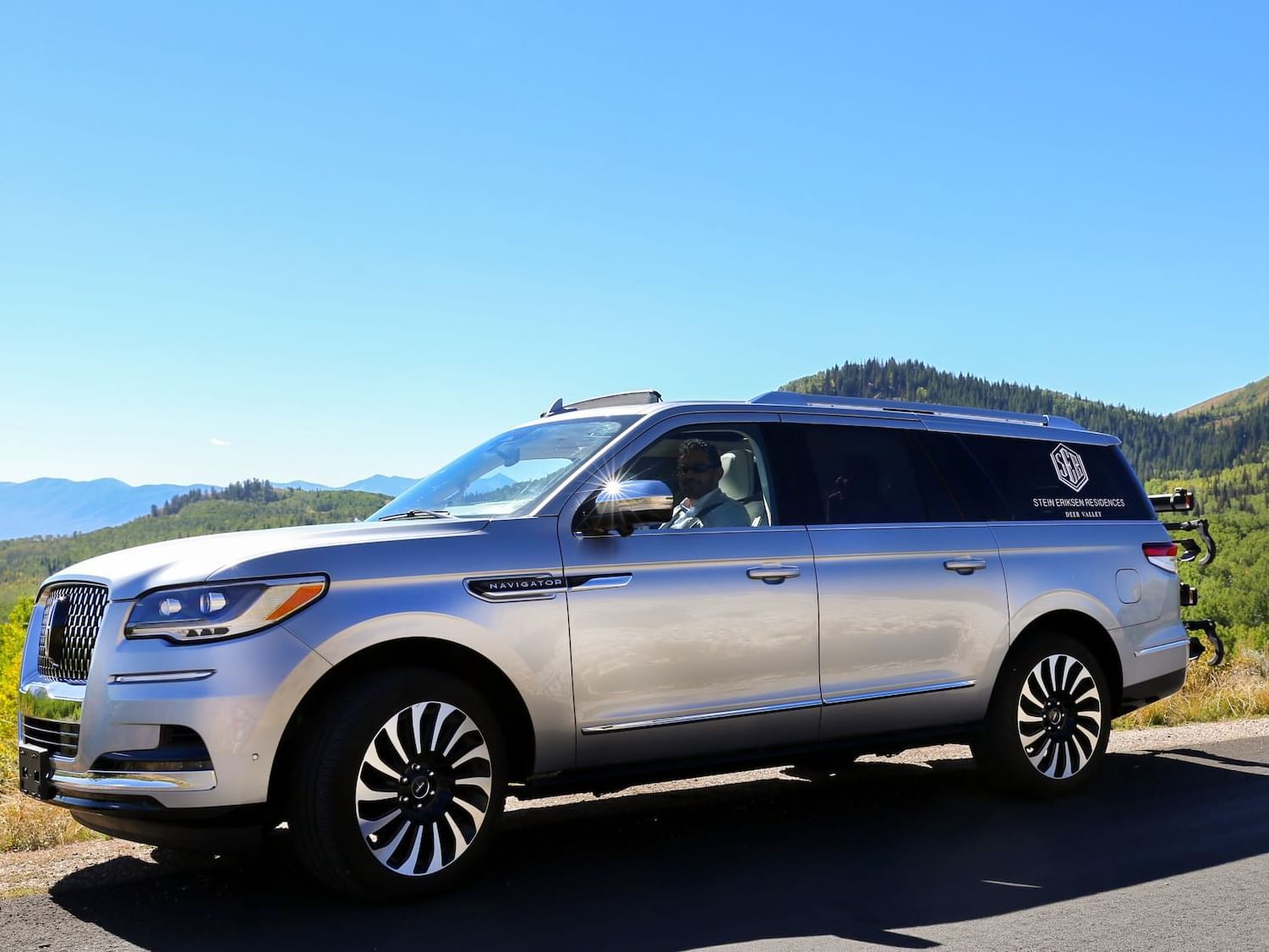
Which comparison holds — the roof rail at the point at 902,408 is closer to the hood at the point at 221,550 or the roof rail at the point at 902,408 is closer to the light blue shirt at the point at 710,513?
the light blue shirt at the point at 710,513

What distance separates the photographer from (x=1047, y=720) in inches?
276

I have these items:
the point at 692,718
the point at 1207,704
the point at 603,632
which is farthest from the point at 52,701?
the point at 1207,704

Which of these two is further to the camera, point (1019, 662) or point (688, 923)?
point (1019, 662)

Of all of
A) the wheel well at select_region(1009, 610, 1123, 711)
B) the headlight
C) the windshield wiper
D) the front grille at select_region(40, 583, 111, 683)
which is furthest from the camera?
the wheel well at select_region(1009, 610, 1123, 711)

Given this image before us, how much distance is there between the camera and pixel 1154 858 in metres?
5.61

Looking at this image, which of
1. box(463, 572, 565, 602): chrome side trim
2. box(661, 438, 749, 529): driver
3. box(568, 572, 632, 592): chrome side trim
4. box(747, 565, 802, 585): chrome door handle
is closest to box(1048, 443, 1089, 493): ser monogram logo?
box(747, 565, 802, 585): chrome door handle

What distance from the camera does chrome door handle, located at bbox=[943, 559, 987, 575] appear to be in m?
6.64

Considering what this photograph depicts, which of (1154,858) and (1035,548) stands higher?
(1035,548)

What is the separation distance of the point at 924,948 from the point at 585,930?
1.22 meters

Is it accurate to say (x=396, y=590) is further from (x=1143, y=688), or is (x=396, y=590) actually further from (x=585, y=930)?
(x=1143, y=688)

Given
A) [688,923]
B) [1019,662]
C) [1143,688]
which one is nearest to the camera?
[688,923]

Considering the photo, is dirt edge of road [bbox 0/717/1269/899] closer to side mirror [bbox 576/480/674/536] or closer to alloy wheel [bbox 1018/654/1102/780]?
alloy wheel [bbox 1018/654/1102/780]

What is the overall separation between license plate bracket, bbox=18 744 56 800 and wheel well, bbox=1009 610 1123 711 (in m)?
5.13

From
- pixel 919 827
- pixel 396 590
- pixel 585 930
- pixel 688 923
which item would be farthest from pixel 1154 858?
pixel 396 590
